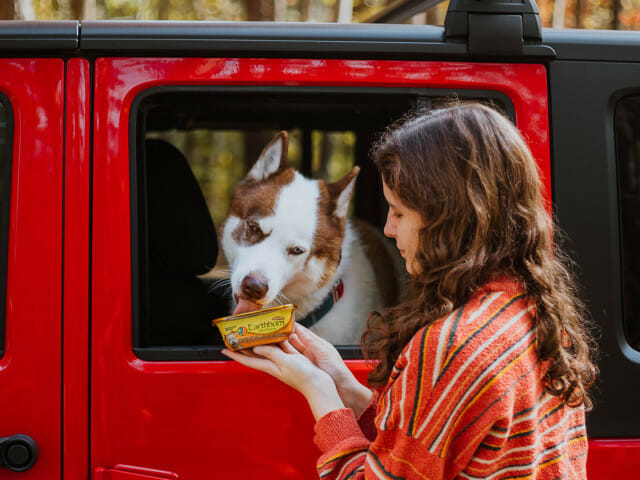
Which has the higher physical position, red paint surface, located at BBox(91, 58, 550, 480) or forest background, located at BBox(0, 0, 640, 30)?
forest background, located at BBox(0, 0, 640, 30)

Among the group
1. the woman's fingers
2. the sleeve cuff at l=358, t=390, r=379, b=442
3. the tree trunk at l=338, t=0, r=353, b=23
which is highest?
the tree trunk at l=338, t=0, r=353, b=23

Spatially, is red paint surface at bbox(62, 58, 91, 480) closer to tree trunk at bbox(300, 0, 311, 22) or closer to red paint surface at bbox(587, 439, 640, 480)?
red paint surface at bbox(587, 439, 640, 480)

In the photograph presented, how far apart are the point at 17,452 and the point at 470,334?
115 cm

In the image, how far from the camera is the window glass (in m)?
1.75

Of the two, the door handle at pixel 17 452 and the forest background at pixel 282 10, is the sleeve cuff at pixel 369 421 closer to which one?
the door handle at pixel 17 452

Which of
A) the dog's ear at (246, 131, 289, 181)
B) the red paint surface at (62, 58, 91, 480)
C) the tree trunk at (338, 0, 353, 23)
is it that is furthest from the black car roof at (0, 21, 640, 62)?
the tree trunk at (338, 0, 353, 23)

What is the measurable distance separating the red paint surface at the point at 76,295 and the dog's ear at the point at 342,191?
0.72m

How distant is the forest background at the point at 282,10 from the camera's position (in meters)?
10.6

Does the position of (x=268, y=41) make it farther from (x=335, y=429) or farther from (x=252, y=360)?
(x=335, y=429)

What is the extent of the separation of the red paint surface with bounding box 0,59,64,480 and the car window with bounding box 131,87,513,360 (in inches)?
7.8

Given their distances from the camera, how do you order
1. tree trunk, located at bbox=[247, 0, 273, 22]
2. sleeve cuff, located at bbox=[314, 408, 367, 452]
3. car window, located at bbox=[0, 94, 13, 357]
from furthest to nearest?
tree trunk, located at bbox=[247, 0, 273, 22]
car window, located at bbox=[0, 94, 13, 357]
sleeve cuff, located at bbox=[314, 408, 367, 452]

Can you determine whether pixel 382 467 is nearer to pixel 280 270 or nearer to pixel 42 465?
pixel 280 270

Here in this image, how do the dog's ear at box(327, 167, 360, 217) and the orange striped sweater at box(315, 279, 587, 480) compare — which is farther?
the dog's ear at box(327, 167, 360, 217)

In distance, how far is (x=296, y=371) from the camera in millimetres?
1457
